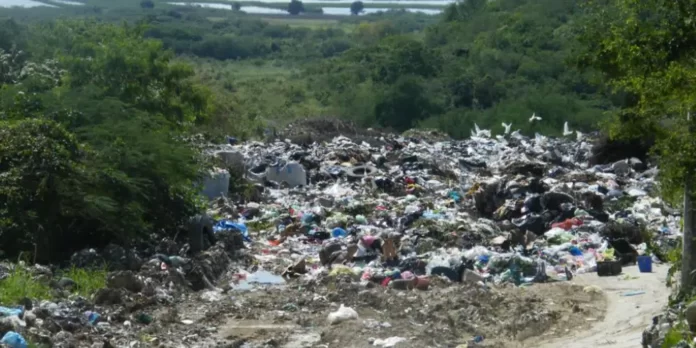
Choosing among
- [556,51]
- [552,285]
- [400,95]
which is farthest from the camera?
[556,51]

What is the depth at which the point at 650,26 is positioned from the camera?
941 cm

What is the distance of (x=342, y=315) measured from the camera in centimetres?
1042

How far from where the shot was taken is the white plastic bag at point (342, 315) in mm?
10344

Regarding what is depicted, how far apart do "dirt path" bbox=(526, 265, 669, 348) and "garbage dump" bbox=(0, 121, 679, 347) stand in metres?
0.21

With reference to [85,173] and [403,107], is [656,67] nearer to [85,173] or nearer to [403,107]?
[85,173]

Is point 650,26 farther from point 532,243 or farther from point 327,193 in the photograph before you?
point 327,193

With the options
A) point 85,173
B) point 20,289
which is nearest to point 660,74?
point 20,289

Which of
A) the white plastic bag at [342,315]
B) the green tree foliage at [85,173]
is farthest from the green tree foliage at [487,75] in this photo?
the white plastic bag at [342,315]

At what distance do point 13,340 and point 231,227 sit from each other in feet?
26.2

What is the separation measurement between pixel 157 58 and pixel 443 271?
1305cm

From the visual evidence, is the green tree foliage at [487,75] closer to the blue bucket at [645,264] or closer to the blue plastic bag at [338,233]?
the blue plastic bag at [338,233]

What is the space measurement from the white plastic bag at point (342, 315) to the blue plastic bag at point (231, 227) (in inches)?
196

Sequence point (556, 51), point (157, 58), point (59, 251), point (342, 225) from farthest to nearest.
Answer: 1. point (556, 51)
2. point (157, 58)
3. point (342, 225)
4. point (59, 251)

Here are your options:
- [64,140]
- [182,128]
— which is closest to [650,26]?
[64,140]
